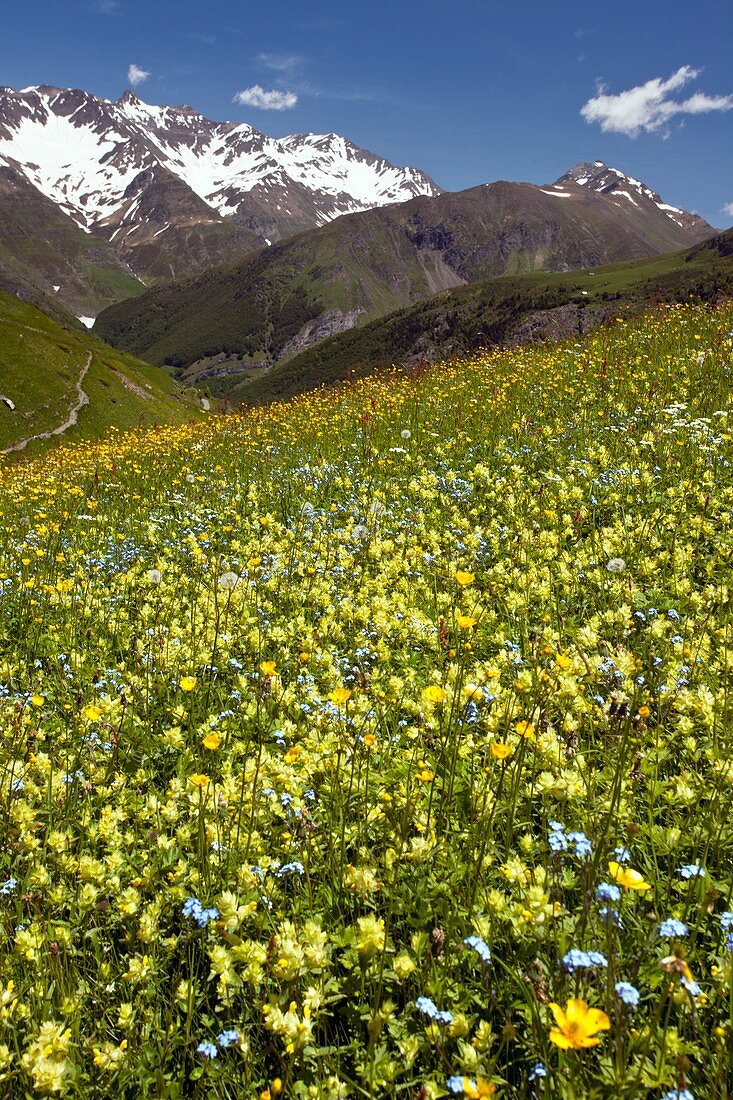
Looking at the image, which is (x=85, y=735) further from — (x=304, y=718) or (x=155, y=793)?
(x=304, y=718)

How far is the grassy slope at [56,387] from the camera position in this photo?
67.1 meters

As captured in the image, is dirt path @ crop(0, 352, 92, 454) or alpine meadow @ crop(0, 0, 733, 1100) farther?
dirt path @ crop(0, 352, 92, 454)

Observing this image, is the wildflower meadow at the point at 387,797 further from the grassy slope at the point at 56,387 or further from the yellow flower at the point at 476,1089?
the grassy slope at the point at 56,387

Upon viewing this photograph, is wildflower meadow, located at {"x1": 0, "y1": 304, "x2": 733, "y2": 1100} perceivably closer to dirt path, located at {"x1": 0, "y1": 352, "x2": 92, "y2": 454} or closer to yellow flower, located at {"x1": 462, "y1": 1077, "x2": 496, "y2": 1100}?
yellow flower, located at {"x1": 462, "y1": 1077, "x2": 496, "y2": 1100}

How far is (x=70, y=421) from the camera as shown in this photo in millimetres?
69500

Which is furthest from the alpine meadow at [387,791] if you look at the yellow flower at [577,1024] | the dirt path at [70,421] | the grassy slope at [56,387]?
the dirt path at [70,421]

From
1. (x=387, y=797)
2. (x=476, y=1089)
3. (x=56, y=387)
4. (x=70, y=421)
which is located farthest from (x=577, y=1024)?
(x=56, y=387)

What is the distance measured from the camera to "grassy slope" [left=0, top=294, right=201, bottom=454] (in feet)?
220

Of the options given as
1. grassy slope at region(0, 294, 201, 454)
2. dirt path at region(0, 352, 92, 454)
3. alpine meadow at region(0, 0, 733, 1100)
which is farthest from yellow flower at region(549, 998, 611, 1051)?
dirt path at region(0, 352, 92, 454)

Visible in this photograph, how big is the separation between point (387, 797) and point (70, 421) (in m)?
75.7

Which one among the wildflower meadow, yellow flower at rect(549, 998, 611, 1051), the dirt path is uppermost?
the dirt path

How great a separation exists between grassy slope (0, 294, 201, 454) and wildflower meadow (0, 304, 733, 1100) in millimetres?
56421

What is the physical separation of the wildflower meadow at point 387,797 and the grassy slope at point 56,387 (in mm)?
56421

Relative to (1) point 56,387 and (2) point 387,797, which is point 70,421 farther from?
(2) point 387,797
